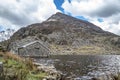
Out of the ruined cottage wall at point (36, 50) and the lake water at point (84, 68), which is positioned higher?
the ruined cottage wall at point (36, 50)

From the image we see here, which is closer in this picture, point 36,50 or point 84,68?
point 84,68

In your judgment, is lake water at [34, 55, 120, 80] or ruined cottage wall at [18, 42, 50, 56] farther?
ruined cottage wall at [18, 42, 50, 56]

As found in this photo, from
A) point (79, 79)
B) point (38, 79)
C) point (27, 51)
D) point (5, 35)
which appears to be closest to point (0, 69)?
point (38, 79)

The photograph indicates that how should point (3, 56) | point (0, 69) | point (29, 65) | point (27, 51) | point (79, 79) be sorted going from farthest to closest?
point (27, 51), point (79, 79), point (3, 56), point (29, 65), point (0, 69)

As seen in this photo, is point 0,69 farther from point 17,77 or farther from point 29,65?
point 29,65

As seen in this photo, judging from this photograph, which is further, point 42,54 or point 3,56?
point 42,54

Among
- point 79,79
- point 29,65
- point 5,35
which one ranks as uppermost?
point 5,35

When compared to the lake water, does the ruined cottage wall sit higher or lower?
higher

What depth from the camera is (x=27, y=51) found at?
10606 cm

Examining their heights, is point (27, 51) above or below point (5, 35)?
below

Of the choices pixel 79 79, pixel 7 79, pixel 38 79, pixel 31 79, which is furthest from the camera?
pixel 79 79

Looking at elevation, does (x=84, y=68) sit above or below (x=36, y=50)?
below

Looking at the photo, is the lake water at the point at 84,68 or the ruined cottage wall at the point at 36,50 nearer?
the lake water at the point at 84,68

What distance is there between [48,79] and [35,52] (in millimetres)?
87299
